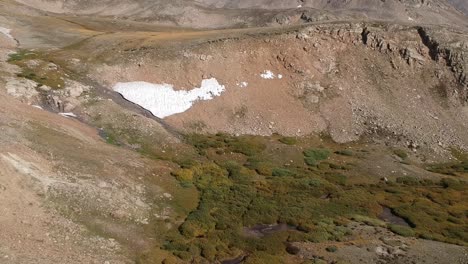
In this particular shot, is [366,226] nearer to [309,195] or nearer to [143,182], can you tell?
[309,195]

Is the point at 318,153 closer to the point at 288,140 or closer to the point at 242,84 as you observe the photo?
the point at 288,140

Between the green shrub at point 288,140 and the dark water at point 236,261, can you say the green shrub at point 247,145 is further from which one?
the dark water at point 236,261

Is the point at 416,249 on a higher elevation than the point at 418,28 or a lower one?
lower

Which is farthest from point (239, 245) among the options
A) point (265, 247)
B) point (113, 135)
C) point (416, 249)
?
point (113, 135)

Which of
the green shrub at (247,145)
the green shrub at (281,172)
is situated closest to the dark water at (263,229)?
the green shrub at (281,172)

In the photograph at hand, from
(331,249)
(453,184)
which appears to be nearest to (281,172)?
(331,249)

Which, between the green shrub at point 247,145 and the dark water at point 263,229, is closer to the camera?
the dark water at point 263,229

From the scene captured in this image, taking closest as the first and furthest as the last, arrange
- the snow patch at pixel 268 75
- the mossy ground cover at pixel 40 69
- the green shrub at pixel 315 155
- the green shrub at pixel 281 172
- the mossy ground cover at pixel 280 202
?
1. the mossy ground cover at pixel 280 202
2. the green shrub at pixel 281 172
3. the green shrub at pixel 315 155
4. the mossy ground cover at pixel 40 69
5. the snow patch at pixel 268 75
